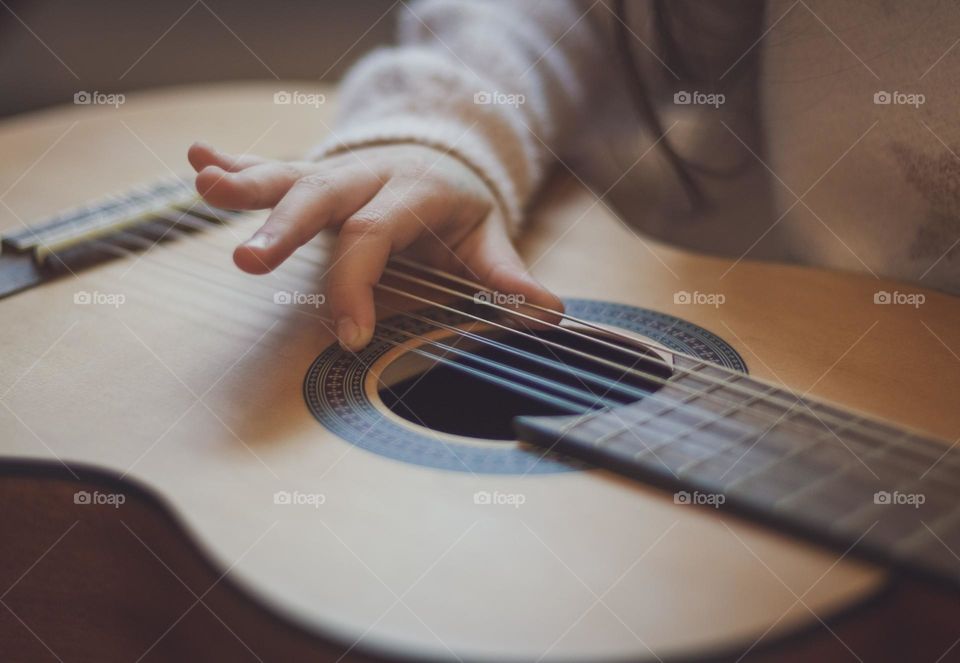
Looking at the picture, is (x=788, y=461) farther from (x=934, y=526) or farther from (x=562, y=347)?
(x=562, y=347)

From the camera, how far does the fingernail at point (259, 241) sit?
60 centimetres

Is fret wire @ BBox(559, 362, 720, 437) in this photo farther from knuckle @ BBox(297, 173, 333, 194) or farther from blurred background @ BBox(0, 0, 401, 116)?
blurred background @ BBox(0, 0, 401, 116)

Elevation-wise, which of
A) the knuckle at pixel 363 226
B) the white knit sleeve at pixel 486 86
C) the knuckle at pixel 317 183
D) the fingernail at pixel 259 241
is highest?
the white knit sleeve at pixel 486 86

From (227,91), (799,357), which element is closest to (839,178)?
(799,357)

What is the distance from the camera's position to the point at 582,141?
1.05 m

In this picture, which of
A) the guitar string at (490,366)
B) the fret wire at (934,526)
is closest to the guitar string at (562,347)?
the guitar string at (490,366)

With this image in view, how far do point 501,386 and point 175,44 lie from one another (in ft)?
4.86

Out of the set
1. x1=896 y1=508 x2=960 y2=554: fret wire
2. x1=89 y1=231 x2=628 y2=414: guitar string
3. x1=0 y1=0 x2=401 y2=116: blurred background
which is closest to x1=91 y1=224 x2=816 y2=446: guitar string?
x1=89 y1=231 x2=628 y2=414: guitar string

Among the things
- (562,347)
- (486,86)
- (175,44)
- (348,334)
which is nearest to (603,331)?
(562,347)

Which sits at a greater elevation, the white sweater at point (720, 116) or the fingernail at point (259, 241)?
the white sweater at point (720, 116)

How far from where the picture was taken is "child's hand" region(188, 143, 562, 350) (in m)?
0.64

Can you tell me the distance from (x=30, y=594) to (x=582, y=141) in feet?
2.46

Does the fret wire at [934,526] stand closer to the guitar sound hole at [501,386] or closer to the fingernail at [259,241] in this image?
the guitar sound hole at [501,386]

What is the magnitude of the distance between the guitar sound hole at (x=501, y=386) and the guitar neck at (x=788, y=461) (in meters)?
0.05
